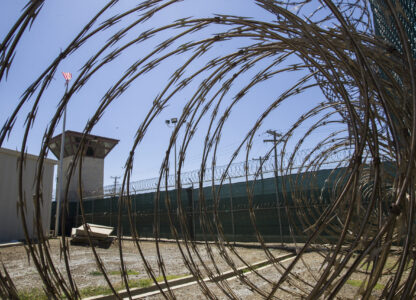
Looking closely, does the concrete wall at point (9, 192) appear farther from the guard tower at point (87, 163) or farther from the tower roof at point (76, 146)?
the tower roof at point (76, 146)

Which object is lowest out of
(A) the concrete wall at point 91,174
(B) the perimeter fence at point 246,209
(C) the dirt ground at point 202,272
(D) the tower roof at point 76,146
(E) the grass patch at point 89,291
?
(C) the dirt ground at point 202,272

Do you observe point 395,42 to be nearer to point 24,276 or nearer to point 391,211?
point 391,211

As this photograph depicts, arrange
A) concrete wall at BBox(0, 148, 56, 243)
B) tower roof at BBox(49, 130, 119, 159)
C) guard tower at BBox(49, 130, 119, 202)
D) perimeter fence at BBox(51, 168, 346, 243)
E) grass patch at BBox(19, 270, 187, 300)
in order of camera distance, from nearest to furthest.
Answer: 1. grass patch at BBox(19, 270, 187, 300)
2. perimeter fence at BBox(51, 168, 346, 243)
3. concrete wall at BBox(0, 148, 56, 243)
4. guard tower at BBox(49, 130, 119, 202)
5. tower roof at BBox(49, 130, 119, 159)

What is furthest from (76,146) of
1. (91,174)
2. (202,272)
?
(202,272)

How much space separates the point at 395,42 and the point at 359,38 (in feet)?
6.68

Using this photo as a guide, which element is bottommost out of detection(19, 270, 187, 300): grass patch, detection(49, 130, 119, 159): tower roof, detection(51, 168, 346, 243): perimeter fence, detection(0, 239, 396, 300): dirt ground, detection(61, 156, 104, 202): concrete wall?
detection(0, 239, 396, 300): dirt ground

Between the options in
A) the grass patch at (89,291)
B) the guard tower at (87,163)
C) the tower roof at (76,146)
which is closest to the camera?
the grass patch at (89,291)

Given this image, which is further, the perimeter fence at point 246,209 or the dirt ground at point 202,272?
the perimeter fence at point 246,209

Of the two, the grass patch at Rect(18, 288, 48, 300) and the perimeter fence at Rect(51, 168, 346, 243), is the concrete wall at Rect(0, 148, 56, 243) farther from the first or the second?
the grass patch at Rect(18, 288, 48, 300)

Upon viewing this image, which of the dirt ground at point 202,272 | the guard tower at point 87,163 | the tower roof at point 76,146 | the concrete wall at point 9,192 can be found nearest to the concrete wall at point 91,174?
the guard tower at point 87,163

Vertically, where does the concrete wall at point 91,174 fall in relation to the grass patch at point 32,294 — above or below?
above

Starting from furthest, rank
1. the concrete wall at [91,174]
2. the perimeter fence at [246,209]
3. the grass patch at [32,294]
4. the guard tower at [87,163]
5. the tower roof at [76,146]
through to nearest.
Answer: the tower roof at [76,146] < the concrete wall at [91,174] < the guard tower at [87,163] < the perimeter fence at [246,209] < the grass patch at [32,294]

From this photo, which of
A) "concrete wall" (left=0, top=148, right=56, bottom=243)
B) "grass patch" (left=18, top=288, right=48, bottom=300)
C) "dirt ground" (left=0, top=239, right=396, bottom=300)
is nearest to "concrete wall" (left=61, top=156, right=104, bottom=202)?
"concrete wall" (left=0, top=148, right=56, bottom=243)

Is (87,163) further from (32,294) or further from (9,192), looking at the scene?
(32,294)
